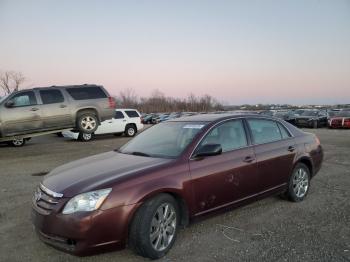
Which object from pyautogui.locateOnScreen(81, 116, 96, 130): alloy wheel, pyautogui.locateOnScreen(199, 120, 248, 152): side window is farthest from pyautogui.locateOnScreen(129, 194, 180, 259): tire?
pyautogui.locateOnScreen(81, 116, 96, 130): alloy wheel

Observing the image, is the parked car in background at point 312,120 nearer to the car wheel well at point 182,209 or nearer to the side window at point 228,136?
the side window at point 228,136

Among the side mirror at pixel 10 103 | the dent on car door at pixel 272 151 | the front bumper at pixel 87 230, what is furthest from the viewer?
the side mirror at pixel 10 103

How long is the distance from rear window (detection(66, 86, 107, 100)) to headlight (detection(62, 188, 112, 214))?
32.6 ft

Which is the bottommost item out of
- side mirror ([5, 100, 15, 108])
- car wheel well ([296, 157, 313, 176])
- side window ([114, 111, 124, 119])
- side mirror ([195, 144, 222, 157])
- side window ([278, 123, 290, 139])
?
car wheel well ([296, 157, 313, 176])

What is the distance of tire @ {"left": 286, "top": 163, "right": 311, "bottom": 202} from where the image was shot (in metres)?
5.90

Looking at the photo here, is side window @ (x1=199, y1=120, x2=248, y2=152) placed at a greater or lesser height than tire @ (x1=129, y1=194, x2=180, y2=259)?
greater

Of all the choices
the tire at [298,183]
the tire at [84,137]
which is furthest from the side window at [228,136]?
the tire at [84,137]

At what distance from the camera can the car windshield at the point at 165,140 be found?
15.4ft

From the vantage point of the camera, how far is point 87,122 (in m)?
13.3

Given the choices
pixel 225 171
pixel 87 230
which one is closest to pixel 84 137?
pixel 225 171

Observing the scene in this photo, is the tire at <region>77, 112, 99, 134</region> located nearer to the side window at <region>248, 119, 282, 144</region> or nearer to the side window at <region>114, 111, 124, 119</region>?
the side window at <region>114, 111, 124, 119</region>

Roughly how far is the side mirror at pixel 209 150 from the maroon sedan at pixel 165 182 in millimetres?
12

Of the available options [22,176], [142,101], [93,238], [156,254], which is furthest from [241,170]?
[142,101]

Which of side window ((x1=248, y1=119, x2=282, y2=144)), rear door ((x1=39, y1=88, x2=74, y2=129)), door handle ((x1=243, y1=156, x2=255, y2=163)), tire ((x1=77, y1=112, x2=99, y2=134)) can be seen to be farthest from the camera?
tire ((x1=77, y1=112, x2=99, y2=134))
